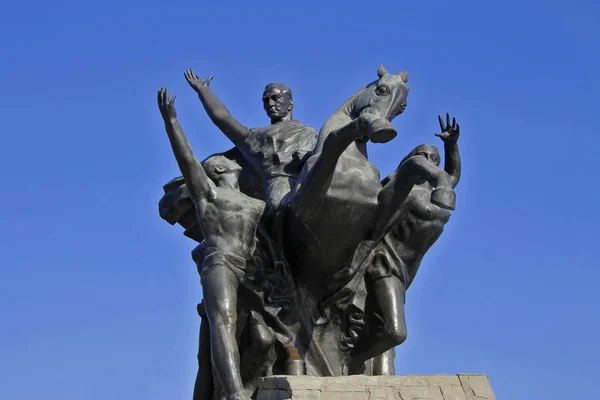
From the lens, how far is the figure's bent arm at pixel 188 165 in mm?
10070

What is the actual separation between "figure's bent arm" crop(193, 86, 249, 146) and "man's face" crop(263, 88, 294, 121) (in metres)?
0.33

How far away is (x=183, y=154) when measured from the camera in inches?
396

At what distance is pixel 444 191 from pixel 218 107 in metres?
3.38

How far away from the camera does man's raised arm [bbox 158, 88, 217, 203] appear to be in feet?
33.1

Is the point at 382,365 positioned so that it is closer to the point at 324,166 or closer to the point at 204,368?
the point at 204,368

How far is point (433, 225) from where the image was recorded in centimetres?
1052

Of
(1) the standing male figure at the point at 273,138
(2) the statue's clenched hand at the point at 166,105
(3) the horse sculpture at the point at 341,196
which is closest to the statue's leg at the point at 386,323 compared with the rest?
(3) the horse sculpture at the point at 341,196

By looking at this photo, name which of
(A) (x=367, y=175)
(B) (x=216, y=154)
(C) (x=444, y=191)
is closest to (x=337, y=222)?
(A) (x=367, y=175)

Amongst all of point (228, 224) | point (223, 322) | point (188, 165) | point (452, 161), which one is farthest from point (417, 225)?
point (188, 165)

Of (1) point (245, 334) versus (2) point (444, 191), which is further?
(1) point (245, 334)

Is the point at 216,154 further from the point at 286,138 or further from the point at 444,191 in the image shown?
the point at 444,191

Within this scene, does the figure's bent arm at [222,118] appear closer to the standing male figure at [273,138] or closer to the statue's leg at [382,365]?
the standing male figure at [273,138]

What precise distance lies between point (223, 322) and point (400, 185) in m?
2.03

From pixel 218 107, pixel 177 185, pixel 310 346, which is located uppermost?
pixel 218 107
